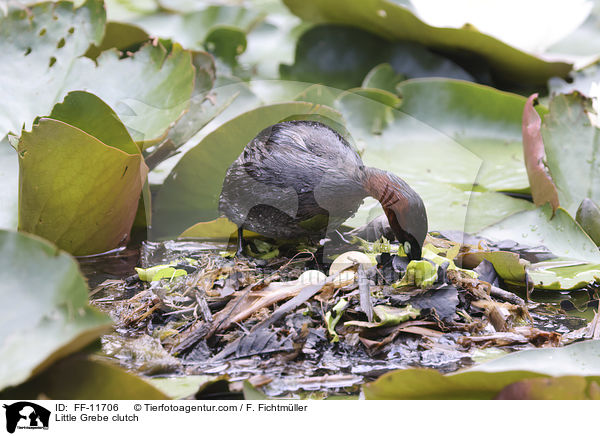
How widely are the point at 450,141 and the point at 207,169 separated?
72 centimetres

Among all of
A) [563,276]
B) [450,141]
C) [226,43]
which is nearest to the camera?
[563,276]

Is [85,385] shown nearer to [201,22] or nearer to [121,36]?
[121,36]

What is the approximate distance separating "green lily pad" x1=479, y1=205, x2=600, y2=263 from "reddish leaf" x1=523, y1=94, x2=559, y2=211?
0.03 m

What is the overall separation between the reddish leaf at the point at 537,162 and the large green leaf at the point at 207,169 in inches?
17.7

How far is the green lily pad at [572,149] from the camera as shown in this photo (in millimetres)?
1296

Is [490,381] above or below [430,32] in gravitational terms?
below

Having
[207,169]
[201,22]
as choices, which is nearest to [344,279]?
[207,169]

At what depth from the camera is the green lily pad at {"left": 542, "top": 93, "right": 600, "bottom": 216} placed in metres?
1.30

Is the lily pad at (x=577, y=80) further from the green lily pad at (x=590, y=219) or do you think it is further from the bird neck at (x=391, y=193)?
the bird neck at (x=391, y=193)

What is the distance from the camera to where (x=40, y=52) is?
4.30 feet

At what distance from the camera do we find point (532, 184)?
4.23ft

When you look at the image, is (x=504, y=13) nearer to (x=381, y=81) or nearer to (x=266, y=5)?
(x=381, y=81)

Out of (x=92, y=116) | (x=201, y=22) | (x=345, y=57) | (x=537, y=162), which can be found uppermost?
(x=201, y=22)

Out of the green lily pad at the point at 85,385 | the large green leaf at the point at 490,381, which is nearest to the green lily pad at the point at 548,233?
the large green leaf at the point at 490,381
